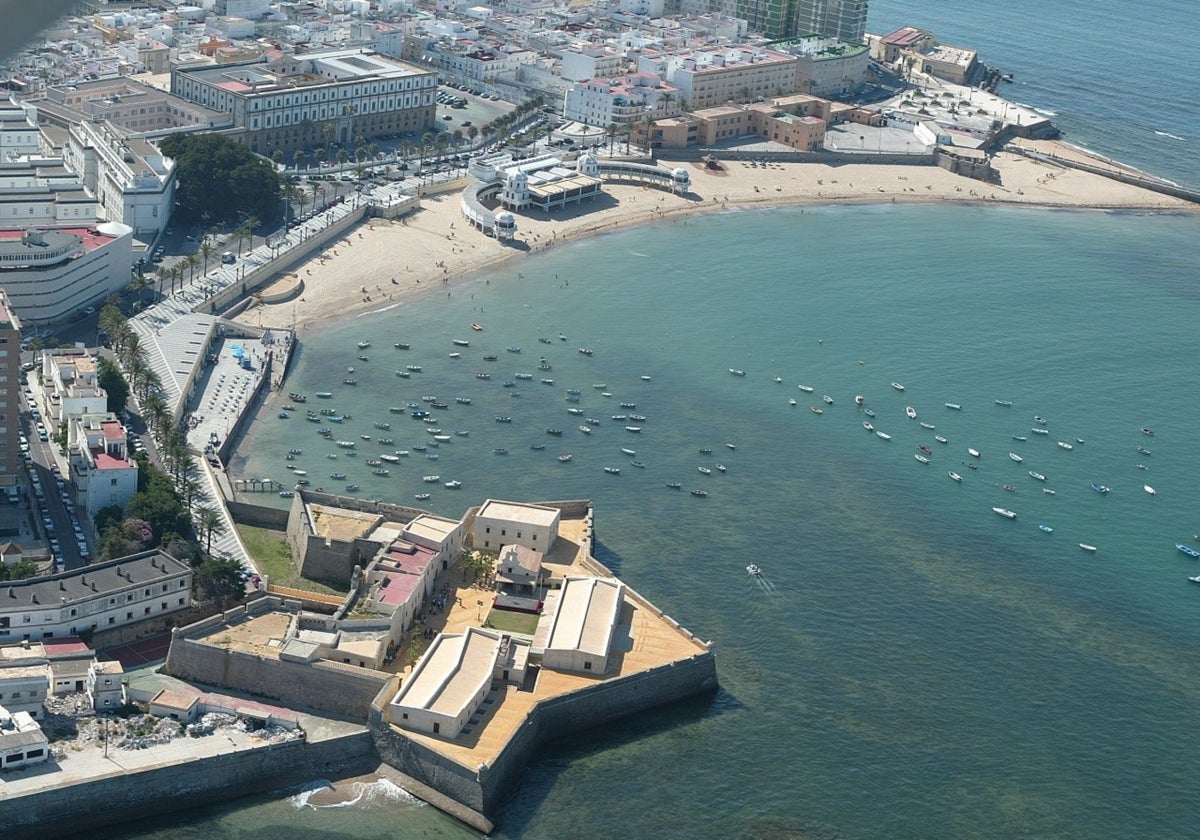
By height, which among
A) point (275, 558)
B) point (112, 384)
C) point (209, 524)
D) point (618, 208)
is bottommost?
point (275, 558)

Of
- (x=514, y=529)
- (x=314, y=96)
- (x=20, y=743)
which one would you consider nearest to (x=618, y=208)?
(x=314, y=96)

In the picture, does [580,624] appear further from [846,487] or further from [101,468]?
[846,487]

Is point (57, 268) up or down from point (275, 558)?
up

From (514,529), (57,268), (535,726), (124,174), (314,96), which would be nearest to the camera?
(535,726)

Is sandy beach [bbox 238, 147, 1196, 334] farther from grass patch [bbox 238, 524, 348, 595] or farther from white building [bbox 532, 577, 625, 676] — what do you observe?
white building [bbox 532, 577, 625, 676]

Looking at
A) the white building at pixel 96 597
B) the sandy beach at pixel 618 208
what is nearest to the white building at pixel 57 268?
the sandy beach at pixel 618 208

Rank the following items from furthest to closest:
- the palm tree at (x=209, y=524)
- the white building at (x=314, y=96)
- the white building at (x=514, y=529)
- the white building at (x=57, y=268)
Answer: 1. the white building at (x=314, y=96)
2. the white building at (x=57, y=268)
3. the white building at (x=514, y=529)
4. the palm tree at (x=209, y=524)

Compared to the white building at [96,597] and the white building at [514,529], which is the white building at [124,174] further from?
the white building at [96,597]
